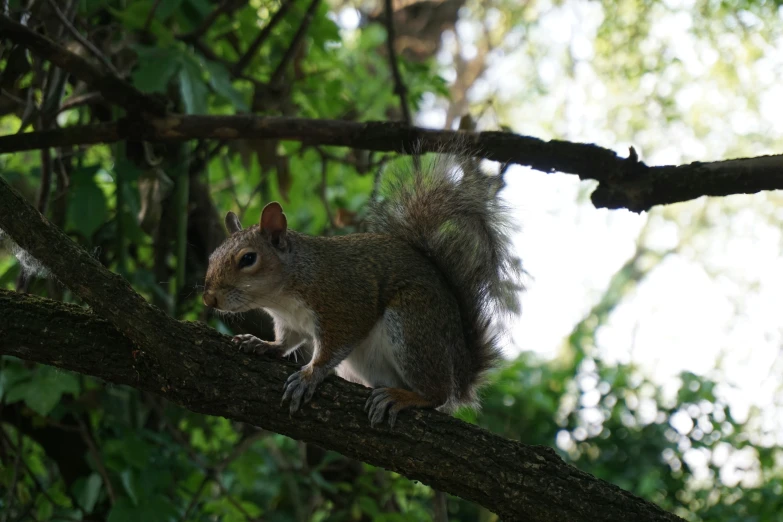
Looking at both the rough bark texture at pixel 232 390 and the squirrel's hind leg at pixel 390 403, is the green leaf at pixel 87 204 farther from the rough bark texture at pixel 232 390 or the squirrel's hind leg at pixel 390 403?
the squirrel's hind leg at pixel 390 403

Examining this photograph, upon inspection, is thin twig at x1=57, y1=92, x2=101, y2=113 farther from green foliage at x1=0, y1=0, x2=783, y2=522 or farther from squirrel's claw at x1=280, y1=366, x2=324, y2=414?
squirrel's claw at x1=280, y1=366, x2=324, y2=414

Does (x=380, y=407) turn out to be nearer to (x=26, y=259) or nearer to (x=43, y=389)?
(x=26, y=259)

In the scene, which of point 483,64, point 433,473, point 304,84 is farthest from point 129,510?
point 483,64

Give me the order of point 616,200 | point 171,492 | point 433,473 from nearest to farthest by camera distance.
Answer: point 433,473
point 616,200
point 171,492

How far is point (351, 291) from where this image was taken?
217 centimetres

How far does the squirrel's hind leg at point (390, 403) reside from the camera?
5.65 ft

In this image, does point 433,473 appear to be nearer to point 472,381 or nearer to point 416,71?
point 472,381

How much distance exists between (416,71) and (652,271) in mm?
5253

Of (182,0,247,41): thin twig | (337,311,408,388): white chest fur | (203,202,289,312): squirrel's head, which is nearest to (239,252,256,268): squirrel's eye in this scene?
(203,202,289,312): squirrel's head

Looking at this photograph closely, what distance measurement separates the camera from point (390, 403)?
1.82 m

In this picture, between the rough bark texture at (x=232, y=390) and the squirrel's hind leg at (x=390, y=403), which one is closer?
the rough bark texture at (x=232, y=390)

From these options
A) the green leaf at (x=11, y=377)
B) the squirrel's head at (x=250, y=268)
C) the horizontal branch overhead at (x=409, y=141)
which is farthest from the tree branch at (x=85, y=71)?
the green leaf at (x=11, y=377)

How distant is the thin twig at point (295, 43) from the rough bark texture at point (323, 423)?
1.68 m

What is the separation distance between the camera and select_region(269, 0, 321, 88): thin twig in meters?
2.99
